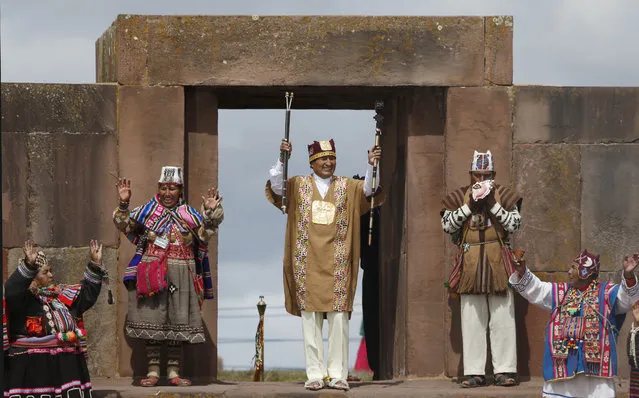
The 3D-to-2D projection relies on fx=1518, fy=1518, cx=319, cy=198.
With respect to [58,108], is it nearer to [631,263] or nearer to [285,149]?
[285,149]

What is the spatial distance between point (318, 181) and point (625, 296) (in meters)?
2.49

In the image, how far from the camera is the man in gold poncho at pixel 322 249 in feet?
36.9

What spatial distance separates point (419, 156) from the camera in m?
12.3

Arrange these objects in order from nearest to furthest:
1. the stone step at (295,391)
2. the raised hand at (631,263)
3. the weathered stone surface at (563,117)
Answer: the raised hand at (631,263), the stone step at (295,391), the weathered stone surface at (563,117)

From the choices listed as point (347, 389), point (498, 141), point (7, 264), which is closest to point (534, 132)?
point (498, 141)

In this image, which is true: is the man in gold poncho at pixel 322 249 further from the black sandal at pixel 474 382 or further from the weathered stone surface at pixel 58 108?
the weathered stone surface at pixel 58 108

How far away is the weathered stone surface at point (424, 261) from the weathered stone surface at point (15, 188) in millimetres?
3069

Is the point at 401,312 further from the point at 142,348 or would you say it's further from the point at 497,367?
the point at 142,348

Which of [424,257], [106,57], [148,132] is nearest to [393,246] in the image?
[424,257]

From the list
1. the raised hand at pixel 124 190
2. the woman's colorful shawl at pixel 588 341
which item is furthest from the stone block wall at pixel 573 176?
the raised hand at pixel 124 190

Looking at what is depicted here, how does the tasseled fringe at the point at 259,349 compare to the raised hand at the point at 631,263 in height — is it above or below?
below

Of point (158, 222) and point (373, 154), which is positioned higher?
point (373, 154)

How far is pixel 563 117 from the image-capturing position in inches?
480

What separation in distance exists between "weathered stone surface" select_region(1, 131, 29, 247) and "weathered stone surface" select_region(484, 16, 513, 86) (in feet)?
12.3
